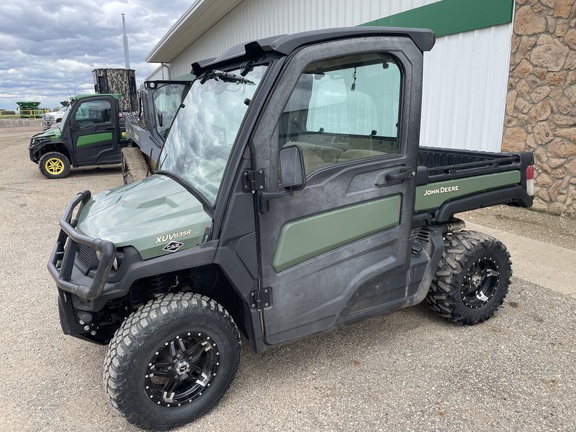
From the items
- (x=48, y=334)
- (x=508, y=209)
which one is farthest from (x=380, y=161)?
(x=508, y=209)

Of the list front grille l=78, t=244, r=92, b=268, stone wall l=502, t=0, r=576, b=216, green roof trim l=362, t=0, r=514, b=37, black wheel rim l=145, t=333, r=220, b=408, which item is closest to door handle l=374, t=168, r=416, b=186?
black wheel rim l=145, t=333, r=220, b=408

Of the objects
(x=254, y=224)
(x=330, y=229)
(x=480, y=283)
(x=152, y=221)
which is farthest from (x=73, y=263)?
(x=480, y=283)

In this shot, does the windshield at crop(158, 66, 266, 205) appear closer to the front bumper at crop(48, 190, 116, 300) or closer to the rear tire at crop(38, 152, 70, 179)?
the front bumper at crop(48, 190, 116, 300)

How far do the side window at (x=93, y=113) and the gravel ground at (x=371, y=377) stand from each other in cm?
892

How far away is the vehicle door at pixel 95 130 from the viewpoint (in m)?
12.1

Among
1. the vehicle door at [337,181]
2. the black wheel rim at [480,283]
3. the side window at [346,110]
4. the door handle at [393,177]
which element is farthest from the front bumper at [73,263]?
the black wheel rim at [480,283]

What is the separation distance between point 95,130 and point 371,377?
11.6m

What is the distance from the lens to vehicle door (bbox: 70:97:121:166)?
478 inches

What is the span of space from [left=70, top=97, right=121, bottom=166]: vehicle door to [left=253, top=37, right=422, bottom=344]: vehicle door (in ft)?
35.8

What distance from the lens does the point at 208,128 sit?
2959mm

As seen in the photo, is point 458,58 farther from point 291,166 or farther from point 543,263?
point 291,166

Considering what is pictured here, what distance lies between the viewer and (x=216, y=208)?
2559 mm

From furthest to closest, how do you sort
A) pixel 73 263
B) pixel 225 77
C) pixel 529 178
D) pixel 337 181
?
pixel 529 178 → pixel 225 77 → pixel 337 181 → pixel 73 263

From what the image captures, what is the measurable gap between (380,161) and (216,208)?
1125mm
